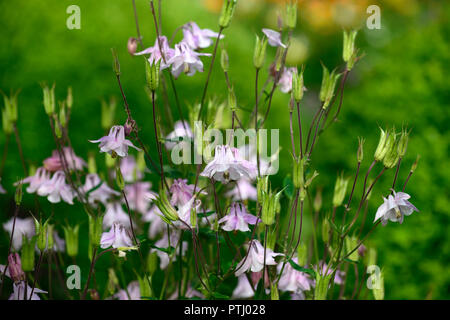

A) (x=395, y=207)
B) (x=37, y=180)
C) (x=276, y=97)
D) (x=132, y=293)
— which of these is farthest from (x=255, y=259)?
(x=276, y=97)

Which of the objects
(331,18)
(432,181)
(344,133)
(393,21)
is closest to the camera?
(432,181)

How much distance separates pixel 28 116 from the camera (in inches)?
61.4

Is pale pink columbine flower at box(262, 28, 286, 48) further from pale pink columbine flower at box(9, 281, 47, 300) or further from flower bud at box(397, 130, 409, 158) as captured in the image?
pale pink columbine flower at box(9, 281, 47, 300)

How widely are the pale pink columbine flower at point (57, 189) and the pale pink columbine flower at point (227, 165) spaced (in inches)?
11.8

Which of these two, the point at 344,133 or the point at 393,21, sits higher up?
the point at 393,21

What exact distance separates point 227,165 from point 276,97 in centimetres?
116

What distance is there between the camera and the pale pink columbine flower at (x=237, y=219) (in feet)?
2.33

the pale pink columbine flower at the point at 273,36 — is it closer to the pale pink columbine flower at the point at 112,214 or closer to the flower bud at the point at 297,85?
the flower bud at the point at 297,85

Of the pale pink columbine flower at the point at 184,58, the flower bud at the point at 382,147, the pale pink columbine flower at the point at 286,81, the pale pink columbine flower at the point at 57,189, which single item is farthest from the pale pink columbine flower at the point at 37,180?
the flower bud at the point at 382,147

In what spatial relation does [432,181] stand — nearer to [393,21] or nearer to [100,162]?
[100,162]
